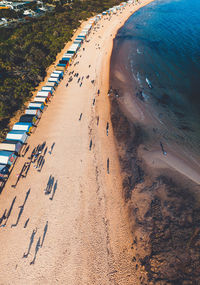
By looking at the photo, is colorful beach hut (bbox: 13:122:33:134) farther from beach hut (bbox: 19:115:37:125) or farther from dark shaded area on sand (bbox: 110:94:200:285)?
dark shaded area on sand (bbox: 110:94:200:285)

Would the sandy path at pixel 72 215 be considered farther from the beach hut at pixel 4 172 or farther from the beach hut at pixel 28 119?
the beach hut at pixel 28 119

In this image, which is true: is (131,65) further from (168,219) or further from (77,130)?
(168,219)

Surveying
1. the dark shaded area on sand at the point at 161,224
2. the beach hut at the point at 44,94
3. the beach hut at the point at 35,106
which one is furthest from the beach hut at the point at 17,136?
the dark shaded area on sand at the point at 161,224

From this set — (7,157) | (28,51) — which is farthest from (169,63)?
(7,157)

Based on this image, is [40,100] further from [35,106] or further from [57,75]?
[57,75]

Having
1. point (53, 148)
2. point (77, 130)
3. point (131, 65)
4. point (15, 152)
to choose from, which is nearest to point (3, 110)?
A: point (15, 152)

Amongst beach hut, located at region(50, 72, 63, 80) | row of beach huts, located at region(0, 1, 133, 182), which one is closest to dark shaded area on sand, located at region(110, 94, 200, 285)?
row of beach huts, located at region(0, 1, 133, 182)
